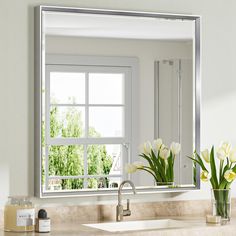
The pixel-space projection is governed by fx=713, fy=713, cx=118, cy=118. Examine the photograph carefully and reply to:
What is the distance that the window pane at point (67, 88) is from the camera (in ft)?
11.9

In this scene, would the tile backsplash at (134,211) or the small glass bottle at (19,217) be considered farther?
the tile backsplash at (134,211)

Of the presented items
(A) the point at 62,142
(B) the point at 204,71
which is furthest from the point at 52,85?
(B) the point at 204,71

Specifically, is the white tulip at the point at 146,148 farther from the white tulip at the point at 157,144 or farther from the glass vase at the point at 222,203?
the glass vase at the point at 222,203

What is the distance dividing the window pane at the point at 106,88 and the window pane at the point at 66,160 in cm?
27

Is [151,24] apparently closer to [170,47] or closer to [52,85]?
[170,47]

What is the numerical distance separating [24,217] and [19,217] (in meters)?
0.02

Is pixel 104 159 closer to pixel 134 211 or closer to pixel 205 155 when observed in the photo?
pixel 134 211

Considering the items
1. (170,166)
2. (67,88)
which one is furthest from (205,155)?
(67,88)

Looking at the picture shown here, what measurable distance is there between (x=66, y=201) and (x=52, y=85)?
0.60 meters

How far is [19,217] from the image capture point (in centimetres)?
334

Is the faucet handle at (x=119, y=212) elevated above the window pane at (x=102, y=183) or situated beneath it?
situated beneath

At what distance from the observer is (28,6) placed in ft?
11.8

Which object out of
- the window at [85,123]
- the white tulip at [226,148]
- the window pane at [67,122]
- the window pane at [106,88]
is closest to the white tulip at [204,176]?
the white tulip at [226,148]

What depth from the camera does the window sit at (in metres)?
3.61
